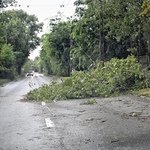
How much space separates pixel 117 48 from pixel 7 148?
24669 mm

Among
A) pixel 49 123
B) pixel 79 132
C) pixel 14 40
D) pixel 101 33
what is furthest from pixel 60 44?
pixel 79 132

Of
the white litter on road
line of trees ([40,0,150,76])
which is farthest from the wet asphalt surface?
line of trees ([40,0,150,76])

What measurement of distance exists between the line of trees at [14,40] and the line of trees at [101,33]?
7.50m

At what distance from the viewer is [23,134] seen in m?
5.45

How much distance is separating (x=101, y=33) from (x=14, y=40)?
32.6 m

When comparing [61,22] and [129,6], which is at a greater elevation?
[61,22]

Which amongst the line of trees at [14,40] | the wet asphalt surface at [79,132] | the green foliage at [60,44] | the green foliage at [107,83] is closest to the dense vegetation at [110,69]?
the green foliage at [107,83]

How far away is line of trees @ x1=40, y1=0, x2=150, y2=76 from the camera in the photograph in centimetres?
1591

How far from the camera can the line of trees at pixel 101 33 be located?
15.9 meters

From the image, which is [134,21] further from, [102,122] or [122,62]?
[102,122]

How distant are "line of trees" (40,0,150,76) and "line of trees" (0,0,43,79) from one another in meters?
7.50

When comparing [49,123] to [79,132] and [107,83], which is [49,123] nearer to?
[79,132]

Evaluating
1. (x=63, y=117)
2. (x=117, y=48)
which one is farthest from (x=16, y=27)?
(x=63, y=117)

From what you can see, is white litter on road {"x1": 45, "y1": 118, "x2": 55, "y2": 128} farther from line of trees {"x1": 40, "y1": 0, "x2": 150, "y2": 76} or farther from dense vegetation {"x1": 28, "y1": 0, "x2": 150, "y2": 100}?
line of trees {"x1": 40, "y1": 0, "x2": 150, "y2": 76}
